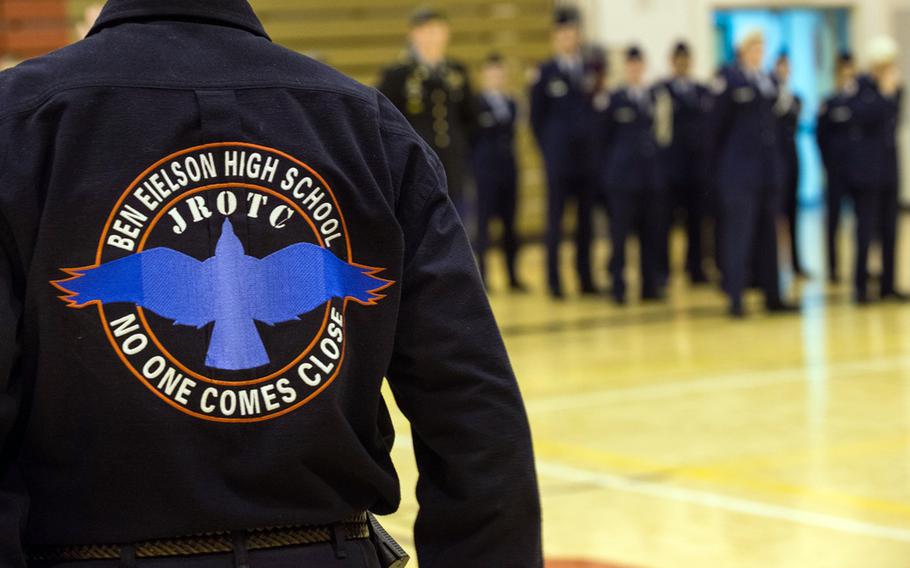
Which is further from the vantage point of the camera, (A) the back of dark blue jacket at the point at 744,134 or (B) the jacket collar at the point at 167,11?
(A) the back of dark blue jacket at the point at 744,134

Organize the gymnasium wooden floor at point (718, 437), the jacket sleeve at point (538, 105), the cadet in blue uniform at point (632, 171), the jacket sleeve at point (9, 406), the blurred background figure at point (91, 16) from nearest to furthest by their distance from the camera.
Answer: the jacket sleeve at point (9, 406) < the blurred background figure at point (91, 16) < the gymnasium wooden floor at point (718, 437) < the cadet in blue uniform at point (632, 171) < the jacket sleeve at point (538, 105)

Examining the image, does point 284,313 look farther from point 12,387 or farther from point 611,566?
point 611,566

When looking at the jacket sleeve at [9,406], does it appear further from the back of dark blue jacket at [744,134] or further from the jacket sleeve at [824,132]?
the jacket sleeve at [824,132]

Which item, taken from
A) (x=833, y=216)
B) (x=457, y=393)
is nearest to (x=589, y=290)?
(x=833, y=216)

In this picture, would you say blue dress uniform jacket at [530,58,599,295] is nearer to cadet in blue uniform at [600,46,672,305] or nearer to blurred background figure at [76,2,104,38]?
cadet in blue uniform at [600,46,672,305]

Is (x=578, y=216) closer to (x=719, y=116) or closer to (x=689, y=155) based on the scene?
(x=689, y=155)

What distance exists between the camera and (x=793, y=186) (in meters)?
11.2

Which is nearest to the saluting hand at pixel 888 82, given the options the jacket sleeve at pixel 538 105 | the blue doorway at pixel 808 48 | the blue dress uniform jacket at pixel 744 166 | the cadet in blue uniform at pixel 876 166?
the cadet in blue uniform at pixel 876 166

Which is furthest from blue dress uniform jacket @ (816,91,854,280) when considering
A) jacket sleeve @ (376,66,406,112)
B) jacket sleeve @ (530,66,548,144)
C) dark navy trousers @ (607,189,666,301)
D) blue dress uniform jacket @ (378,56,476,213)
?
jacket sleeve @ (376,66,406,112)

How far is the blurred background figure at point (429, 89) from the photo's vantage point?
8297 mm

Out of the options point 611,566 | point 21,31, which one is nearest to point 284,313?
point 611,566

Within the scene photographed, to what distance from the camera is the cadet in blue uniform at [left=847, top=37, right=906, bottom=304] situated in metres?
9.43

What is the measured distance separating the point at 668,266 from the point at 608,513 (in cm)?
692

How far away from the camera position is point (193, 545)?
153 centimetres
